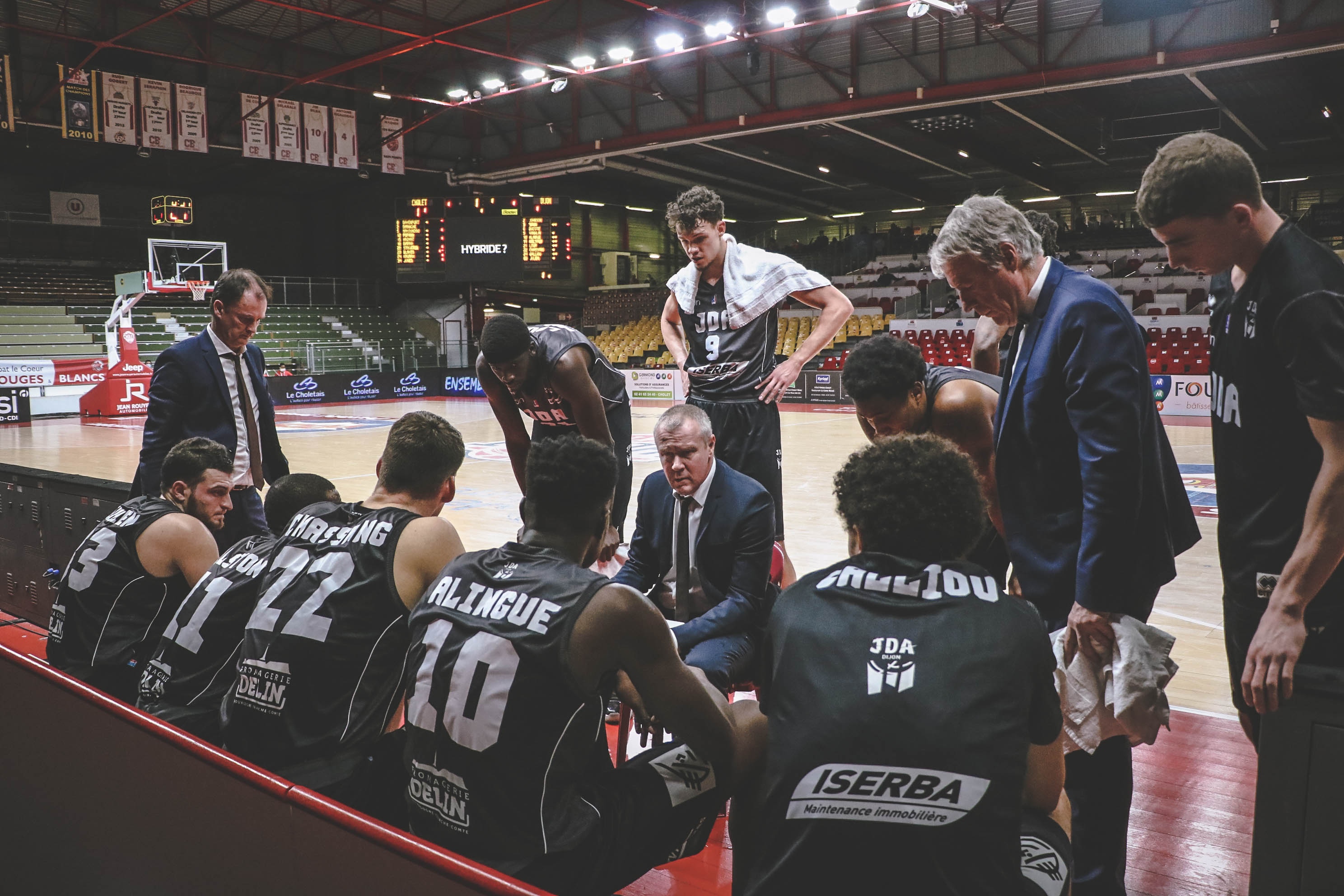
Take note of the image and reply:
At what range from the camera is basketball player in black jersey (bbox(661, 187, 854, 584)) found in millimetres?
3672

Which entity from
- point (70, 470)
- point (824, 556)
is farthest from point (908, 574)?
point (70, 470)

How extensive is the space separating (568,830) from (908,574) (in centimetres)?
83

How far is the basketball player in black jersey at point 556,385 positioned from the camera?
3570 mm

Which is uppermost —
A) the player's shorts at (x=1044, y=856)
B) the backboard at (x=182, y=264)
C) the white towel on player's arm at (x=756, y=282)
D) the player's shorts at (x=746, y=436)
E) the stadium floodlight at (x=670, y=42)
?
the stadium floodlight at (x=670, y=42)

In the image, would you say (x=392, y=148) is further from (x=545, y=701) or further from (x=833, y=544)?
(x=545, y=701)

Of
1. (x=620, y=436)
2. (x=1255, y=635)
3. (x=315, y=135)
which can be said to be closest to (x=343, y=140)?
(x=315, y=135)

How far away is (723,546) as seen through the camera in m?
3.11

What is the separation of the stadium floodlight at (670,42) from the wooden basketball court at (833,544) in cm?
611

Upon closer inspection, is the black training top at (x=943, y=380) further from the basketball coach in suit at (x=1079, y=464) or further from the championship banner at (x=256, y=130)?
the championship banner at (x=256, y=130)

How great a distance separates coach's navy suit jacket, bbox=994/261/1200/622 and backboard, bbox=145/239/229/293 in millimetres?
19617

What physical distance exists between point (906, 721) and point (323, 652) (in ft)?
4.60

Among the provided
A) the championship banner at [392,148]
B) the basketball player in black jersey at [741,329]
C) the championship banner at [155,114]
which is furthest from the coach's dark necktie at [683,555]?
the championship banner at [392,148]

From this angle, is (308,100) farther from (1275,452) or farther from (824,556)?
(1275,452)

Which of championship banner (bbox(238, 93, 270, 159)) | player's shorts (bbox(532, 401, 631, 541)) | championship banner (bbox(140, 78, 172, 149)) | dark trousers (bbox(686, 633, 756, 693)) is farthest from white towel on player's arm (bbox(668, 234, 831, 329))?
championship banner (bbox(238, 93, 270, 159))
